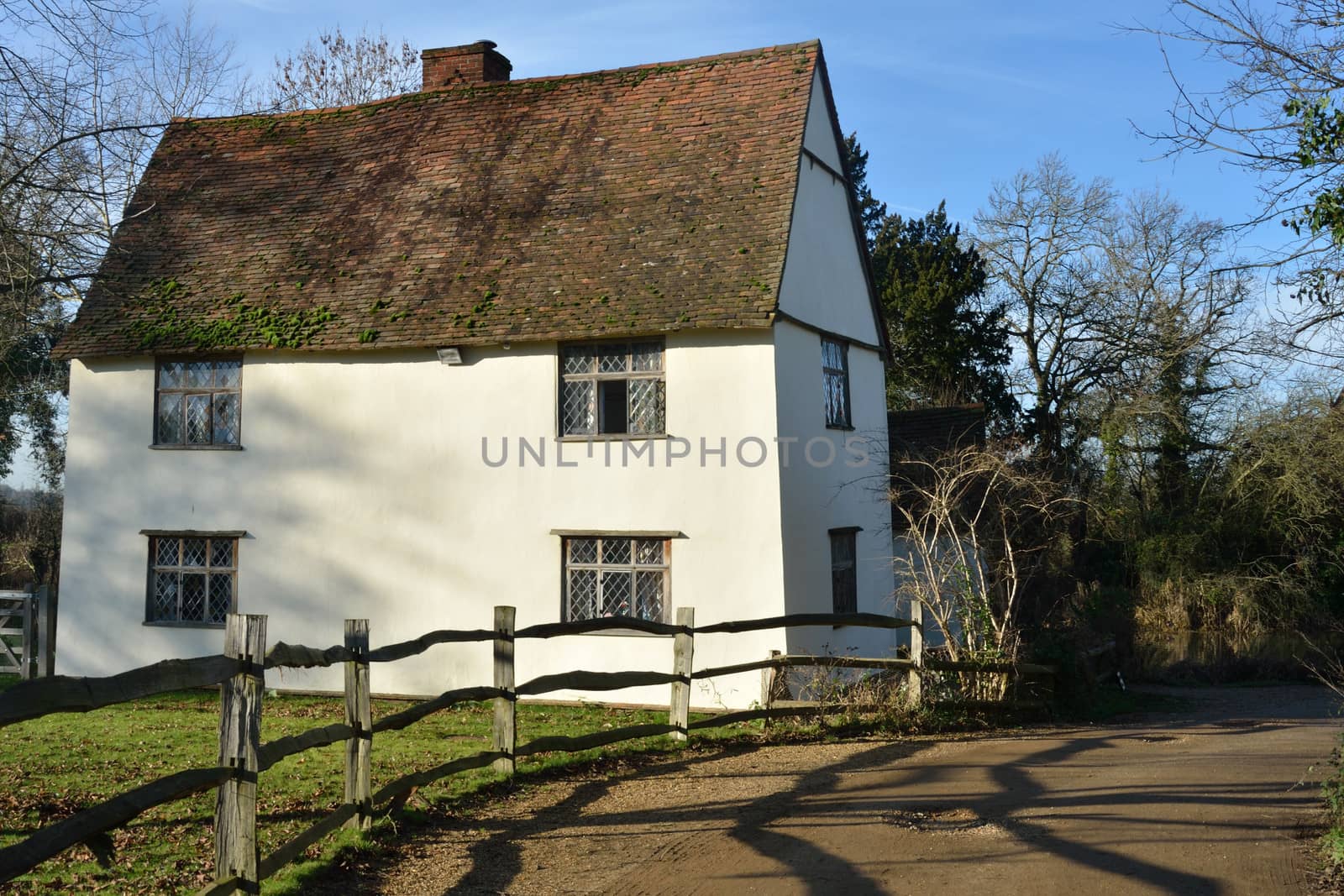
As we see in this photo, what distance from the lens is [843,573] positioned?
17.3m

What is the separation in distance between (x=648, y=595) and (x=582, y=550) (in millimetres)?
1146

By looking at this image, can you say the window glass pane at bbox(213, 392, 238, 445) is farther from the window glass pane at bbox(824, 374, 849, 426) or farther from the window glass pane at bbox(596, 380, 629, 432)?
the window glass pane at bbox(824, 374, 849, 426)

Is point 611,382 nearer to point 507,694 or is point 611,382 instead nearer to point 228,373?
point 228,373

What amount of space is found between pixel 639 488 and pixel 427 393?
3.49 m

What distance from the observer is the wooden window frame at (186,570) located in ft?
56.6

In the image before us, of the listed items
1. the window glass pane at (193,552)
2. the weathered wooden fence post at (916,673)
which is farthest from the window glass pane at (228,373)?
the weathered wooden fence post at (916,673)

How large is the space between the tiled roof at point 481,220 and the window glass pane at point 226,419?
2.81 ft

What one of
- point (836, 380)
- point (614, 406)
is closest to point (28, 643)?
point (614, 406)

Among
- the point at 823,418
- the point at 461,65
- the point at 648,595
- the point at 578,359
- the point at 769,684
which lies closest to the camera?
the point at 769,684

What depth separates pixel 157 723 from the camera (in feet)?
45.9

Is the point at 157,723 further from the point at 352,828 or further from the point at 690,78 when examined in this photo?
the point at 690,78

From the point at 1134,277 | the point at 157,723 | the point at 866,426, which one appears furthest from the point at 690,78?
the point at 1134,277

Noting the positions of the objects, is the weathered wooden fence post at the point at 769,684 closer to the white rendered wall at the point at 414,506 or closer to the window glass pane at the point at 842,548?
the white rendered wall at the point at 414,506

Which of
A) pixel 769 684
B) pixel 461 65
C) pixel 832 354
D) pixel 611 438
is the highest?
pixel 461 65
